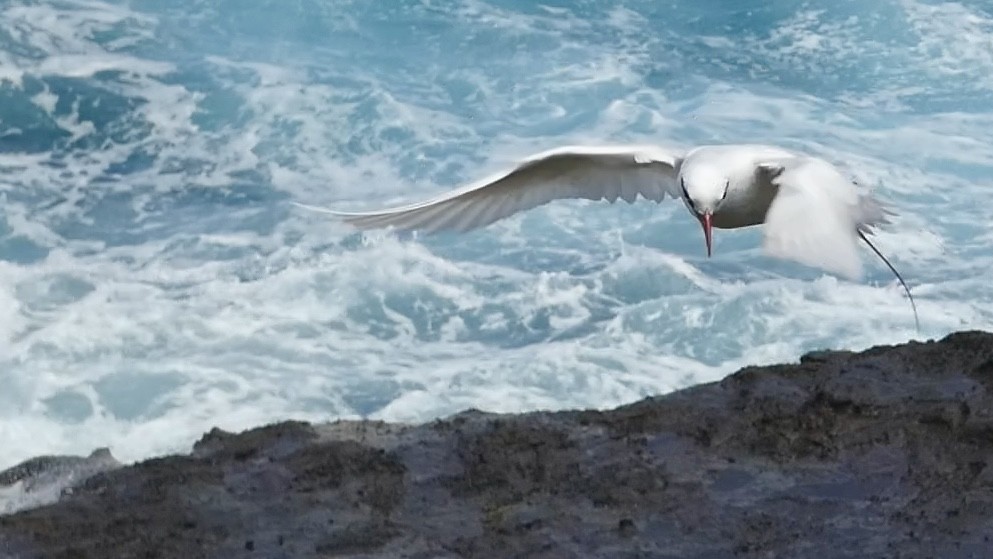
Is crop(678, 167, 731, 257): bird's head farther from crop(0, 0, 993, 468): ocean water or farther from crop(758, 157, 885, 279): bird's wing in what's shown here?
crop(0, 0, 993, 468): ocean water

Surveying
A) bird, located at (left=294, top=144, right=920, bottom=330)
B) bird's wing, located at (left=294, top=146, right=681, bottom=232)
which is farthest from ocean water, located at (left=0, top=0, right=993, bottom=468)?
bird's wing, located at (left=294, top=146, right=681, bottom=232)

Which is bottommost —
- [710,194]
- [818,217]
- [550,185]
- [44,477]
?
[44,477]

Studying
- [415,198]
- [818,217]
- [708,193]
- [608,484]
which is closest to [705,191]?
[708,193]

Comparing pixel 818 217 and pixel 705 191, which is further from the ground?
pixel 818 217

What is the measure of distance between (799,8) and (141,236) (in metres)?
6.53

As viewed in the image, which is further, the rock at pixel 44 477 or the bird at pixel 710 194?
the rock at pixel 44 477

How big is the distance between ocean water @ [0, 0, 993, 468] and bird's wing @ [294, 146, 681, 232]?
813mm

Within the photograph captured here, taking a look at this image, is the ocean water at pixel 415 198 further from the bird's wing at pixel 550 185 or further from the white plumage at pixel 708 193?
the bird's wing at pixel 550 185

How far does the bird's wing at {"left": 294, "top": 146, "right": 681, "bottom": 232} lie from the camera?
13.1ft

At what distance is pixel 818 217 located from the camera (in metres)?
2.93

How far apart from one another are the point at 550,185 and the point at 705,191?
2.90 feet

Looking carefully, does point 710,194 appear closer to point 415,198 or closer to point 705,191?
point 705,191

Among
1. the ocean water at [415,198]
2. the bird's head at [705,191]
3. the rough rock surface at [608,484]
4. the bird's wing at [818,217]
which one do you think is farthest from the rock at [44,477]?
the bird's wing at [818,217]

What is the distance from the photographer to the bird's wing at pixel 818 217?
279 cm
